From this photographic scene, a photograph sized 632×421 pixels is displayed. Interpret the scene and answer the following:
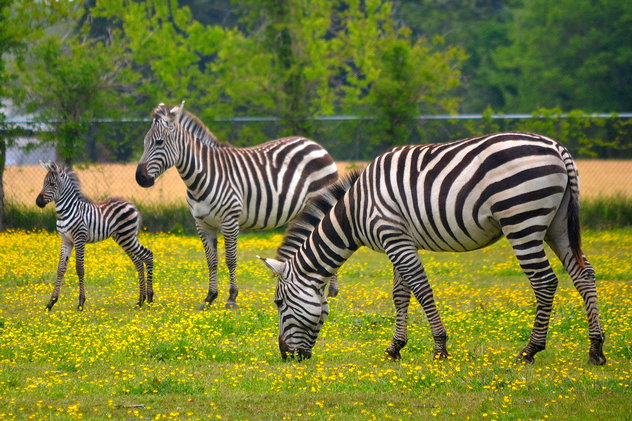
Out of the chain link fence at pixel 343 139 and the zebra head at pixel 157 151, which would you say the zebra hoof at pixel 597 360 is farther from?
the chain link fence at pixel 343 139

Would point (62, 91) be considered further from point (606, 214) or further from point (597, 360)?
point (597, 360)

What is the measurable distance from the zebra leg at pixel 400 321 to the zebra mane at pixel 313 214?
38.3 inches

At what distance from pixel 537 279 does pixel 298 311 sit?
219cm

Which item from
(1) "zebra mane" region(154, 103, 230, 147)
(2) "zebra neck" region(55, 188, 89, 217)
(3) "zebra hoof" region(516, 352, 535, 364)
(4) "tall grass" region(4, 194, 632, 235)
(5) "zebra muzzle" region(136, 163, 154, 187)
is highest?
(1) "zebra mane" region(154, 103, 230, 147)

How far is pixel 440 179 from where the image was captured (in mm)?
7676

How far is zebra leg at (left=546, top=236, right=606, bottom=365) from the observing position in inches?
295

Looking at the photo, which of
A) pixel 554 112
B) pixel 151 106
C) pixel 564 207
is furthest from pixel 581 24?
pixel 564 207

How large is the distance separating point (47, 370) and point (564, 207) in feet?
16.3

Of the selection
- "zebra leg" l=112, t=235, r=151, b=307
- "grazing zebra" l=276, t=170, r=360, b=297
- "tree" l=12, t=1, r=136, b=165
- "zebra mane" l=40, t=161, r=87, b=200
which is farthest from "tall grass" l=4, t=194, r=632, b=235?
"grazing zebra" l=276, t=170, r=360, b=297

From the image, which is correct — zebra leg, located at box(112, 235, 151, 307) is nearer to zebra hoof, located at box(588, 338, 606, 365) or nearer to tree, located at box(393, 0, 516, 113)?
zebra hoof, located at box(588, 338, 606, 365)

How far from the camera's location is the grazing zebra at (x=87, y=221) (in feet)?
37.2

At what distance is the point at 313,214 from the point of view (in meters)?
8.17

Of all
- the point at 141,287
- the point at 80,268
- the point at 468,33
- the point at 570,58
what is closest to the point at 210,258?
the point at 141,287

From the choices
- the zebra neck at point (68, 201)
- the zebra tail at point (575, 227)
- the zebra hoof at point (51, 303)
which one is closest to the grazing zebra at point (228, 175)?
the zebra neck at point (68, 201)
